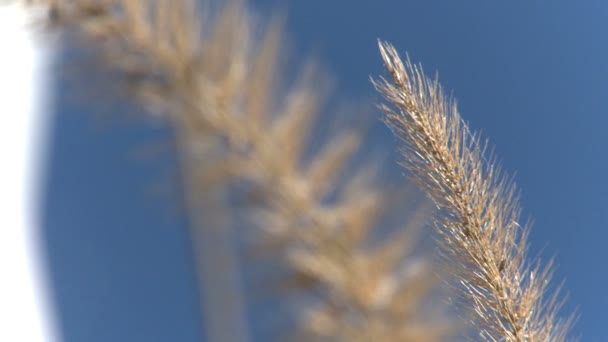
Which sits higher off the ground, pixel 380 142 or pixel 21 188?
pixel 21 188

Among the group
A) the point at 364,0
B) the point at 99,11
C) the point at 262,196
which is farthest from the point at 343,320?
the point at 364,0

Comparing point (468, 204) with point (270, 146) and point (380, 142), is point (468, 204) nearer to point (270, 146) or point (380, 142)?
point (270, 146)

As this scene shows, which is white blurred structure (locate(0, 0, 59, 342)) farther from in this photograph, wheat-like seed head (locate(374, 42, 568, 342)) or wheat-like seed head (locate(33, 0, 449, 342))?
wheat-like seed head (locate(374, 42, 568, 342))

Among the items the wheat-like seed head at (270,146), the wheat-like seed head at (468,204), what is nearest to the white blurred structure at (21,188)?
the wheat-like seed head at (270,146)

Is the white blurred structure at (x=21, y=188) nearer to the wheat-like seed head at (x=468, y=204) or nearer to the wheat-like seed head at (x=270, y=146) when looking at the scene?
the wheat-like seed head at (x=270, y=146)

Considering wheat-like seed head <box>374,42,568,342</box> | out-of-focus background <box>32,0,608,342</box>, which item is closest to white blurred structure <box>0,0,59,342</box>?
out-of-focus background <box>32,0,608,342</box>

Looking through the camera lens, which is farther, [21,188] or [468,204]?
[21,188]

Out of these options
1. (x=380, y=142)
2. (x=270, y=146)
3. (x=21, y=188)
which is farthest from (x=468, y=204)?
(x=21, y=188)
